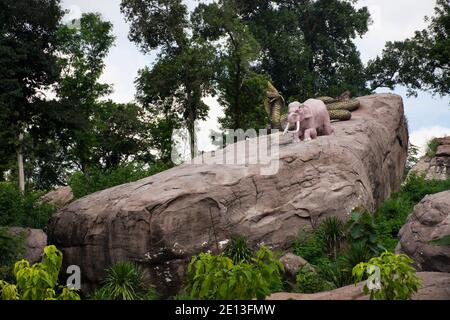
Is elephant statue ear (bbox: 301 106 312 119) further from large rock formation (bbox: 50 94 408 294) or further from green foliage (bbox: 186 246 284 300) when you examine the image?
green foliage (bbox: 186 246 284 300)

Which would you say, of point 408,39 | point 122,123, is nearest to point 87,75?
point 122,123

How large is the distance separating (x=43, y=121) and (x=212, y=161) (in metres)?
11.7

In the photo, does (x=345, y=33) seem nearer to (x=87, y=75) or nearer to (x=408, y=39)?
(x=408, y=39)

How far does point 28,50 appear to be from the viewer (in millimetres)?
24469

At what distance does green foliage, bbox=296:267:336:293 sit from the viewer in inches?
477

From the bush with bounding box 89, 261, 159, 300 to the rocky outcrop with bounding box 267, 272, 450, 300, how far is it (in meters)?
4.50

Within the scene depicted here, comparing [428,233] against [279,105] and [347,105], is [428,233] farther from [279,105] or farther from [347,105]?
[279,105]

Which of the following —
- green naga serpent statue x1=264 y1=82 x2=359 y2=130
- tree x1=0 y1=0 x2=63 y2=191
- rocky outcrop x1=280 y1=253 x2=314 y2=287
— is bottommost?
rocky outcrop x1=280 y1=253 x2=314 y2=287

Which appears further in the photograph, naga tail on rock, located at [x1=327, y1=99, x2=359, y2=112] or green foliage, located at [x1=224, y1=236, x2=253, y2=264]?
naga tail on rock, located at [x1=327, y1=99, x2=359, y2=112]

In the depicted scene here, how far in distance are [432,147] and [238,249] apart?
1571cm

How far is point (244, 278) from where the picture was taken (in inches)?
278

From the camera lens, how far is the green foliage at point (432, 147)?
88.1ft

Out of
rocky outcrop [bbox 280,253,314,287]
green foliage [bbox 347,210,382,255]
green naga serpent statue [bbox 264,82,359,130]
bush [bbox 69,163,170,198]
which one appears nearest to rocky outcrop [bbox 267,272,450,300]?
green foliage [bbox 347,210,382,255]

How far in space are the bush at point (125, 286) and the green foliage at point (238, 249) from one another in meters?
1.71
